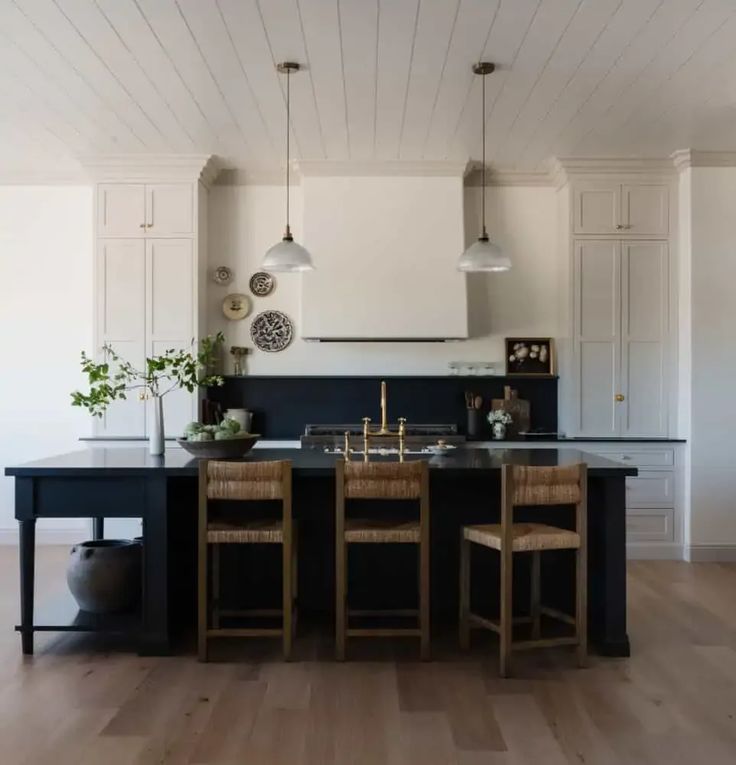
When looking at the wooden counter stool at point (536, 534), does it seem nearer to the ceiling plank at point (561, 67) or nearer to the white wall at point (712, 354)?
the ceiling plank at point (561, 67)

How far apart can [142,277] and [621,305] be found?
346 cm

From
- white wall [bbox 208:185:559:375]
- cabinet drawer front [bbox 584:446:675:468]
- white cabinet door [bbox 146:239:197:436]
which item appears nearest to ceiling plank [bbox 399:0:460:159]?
white wall [bbox 208:185:559:375]

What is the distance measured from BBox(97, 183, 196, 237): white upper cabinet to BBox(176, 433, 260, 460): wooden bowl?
2.38m

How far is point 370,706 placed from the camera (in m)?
2.86

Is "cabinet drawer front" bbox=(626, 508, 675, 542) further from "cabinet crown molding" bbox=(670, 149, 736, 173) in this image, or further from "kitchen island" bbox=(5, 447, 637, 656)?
"cabinet crown molding" bbox=(670, 149, 736, 173)

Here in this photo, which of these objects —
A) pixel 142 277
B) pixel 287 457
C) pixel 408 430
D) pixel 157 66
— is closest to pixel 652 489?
pixel 408 430

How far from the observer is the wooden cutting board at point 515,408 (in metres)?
5.80

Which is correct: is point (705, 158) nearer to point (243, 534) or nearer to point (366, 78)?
point (366, 78)

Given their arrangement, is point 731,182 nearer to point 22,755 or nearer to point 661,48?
point 661,48

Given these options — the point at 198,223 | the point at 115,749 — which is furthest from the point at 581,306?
the point at 115,749

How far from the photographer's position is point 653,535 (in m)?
5.44

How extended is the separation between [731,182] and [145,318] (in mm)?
4234

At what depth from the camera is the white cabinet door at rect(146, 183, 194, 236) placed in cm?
555

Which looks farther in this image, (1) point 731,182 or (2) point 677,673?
(1) point 731,182
